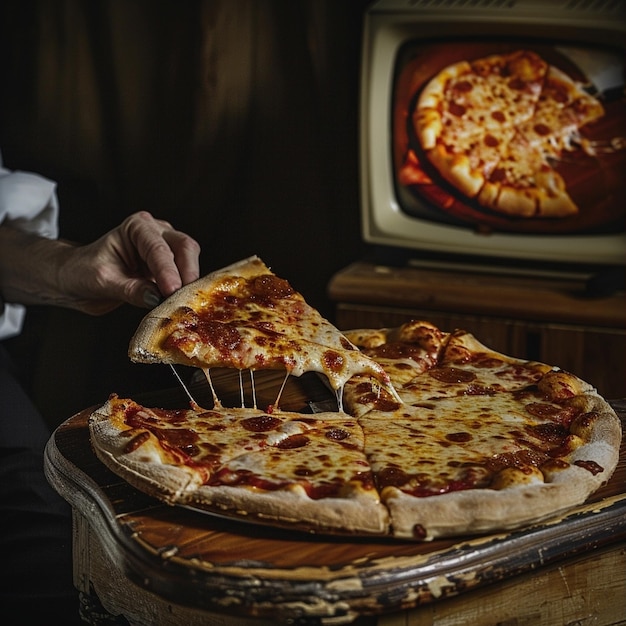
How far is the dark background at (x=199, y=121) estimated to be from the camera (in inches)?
121

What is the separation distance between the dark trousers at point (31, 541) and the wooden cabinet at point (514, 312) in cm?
96

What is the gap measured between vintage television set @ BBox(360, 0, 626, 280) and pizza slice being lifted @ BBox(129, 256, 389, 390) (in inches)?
41.6

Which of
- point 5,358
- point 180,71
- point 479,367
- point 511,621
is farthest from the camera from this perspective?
point 180,71

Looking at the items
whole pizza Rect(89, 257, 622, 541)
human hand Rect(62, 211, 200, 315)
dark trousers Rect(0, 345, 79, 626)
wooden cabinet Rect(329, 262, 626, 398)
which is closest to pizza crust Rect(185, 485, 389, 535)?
whole pizza Rect(89, 257, 622, 541)

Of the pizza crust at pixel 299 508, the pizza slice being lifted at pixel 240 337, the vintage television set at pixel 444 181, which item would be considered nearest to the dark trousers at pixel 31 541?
the pizza slice being lifted at pixel 240 337

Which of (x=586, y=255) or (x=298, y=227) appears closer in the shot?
(x=586, y=255)

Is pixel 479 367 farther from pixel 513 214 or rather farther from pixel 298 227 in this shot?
pixel 298 227

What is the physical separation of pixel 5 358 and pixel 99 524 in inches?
52.4

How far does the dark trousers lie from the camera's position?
77.3 inches

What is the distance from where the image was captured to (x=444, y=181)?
8.64ft

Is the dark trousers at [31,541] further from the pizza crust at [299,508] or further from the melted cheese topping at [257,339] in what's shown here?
the pizza crust at [299,508]

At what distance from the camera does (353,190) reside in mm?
3139

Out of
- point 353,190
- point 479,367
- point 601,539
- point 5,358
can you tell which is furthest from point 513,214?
point 601,539

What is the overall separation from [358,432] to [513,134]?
1.42m
